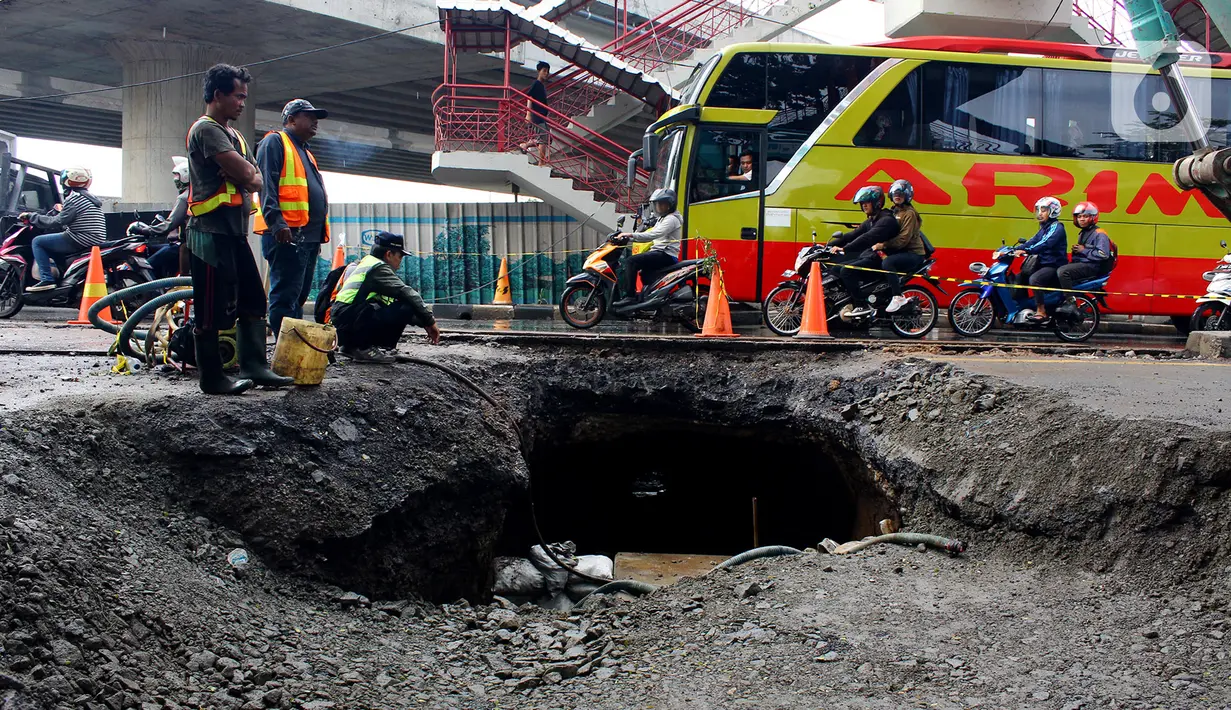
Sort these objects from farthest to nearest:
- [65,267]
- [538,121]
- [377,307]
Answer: [538,121] → [65,267] → [377,307]

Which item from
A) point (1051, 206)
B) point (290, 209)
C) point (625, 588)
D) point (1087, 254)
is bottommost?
point (625, 588)

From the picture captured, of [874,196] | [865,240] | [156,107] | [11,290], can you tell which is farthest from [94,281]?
[156,107]

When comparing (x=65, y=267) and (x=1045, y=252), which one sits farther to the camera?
(x=65, y=267)

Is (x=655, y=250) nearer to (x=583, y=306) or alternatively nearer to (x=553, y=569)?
(x=583, y=306)

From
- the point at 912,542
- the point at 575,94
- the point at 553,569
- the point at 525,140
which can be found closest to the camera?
the point at 912,542

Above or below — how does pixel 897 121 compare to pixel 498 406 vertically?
above

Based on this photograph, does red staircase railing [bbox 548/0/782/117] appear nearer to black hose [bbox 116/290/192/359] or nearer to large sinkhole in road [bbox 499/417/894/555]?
large sinkhole in road [bbox 499/417/894/555]

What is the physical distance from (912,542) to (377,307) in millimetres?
3472

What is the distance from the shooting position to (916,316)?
10094 mm

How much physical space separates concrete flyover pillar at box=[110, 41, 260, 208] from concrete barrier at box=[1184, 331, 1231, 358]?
18.8m

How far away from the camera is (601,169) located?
1717 cm

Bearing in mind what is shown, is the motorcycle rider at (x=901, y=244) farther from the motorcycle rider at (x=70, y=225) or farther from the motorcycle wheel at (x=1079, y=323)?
the motorcycle rider at (x=70, y=225)

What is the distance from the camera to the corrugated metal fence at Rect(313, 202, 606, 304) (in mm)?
19656

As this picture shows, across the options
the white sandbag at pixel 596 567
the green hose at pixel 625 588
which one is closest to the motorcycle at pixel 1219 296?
the white sandbag at pixel 596 567
